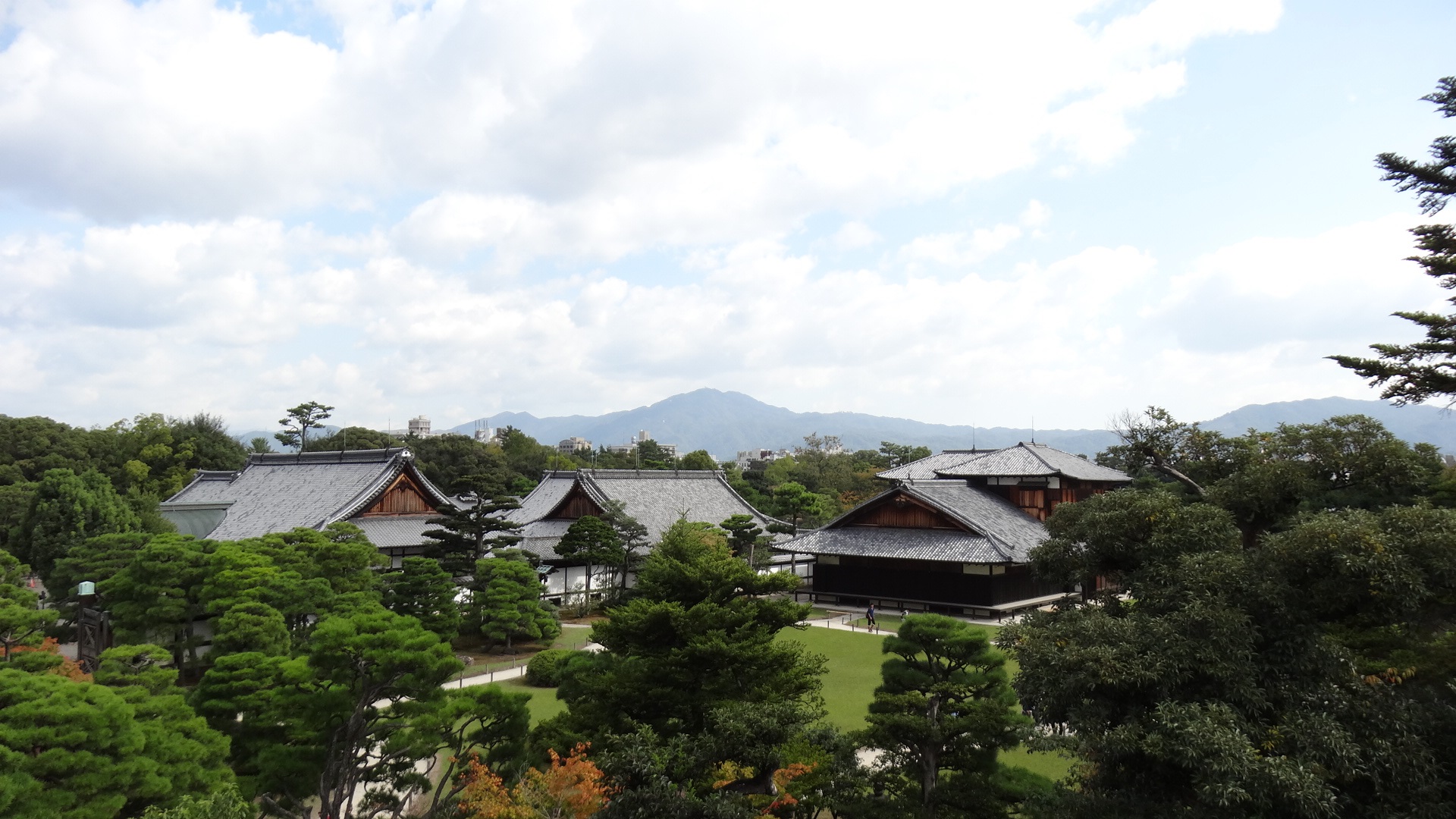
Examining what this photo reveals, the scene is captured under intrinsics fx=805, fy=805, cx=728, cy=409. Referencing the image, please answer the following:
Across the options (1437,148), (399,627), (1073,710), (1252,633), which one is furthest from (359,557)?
(1437,148)

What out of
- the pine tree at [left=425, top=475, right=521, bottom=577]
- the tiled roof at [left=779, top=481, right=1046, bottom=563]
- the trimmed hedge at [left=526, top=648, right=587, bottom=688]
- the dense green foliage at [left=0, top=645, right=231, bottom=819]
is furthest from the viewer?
the tiled roof at [left=779, top=481, right=1046, bottom=563]

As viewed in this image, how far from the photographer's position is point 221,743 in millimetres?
10633

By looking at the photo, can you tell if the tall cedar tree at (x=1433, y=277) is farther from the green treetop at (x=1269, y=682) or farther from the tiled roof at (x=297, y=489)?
the tiled roof at (x=297, y=489)

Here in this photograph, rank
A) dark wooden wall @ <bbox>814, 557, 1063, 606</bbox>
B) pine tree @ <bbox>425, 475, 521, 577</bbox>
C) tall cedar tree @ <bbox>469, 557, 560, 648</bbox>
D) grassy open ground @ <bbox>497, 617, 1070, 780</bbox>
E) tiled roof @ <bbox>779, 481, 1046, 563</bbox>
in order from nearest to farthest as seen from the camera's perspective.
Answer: grassy open ground @ <bbox>497, 617, 1070, 780</bbox>
tall cedar tree @ <bbox>469, 557, 560, 648</bbox>
pine tree @ <bbox>425, 475, 521, 577</bbox>
tiled roof @ <bbox>779, 481, 1046, 563</bbox>
dark wooden wall @ <bbox>814, 557, 1063, 606</bbox>

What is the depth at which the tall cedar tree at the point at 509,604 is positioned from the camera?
23641 mm

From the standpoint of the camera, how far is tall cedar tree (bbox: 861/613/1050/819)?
1107cm

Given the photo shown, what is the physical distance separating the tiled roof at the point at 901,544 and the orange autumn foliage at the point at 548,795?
21.3 meters

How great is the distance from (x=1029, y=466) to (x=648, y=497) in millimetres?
18297

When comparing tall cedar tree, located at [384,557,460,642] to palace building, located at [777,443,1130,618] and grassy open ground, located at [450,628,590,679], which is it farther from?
palace building, located at [777,443,1130,618]

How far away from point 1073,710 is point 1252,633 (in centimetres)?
205

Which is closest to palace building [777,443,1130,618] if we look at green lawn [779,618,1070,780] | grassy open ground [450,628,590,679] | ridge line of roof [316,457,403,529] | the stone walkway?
the stone walkway

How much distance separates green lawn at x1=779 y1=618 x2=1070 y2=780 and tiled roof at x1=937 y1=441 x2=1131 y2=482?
1162 centimetres

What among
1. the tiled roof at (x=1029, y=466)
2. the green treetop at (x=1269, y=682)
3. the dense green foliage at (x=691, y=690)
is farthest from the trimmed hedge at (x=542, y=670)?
the tiled roof at (x=1029, y=466)

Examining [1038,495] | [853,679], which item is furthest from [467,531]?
[1038,495]
